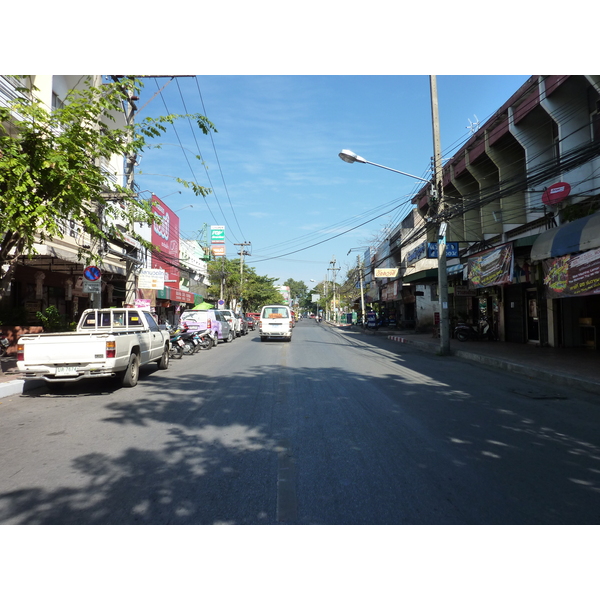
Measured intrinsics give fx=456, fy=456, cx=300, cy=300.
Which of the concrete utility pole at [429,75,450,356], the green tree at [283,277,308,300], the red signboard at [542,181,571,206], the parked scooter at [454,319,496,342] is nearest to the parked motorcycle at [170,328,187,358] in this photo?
the concrete utility pole at [429,75,450,356]

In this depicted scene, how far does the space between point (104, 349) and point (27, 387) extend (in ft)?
8.47

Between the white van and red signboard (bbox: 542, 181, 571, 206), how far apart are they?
45.4 ft

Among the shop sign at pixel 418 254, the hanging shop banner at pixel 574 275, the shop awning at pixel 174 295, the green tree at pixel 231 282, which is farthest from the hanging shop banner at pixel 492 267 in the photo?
the green tree at pixel 231 282

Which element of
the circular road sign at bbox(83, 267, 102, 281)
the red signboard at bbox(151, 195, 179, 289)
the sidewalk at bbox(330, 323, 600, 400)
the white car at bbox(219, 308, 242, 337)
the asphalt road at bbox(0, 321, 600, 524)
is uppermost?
the red signboard at bbox(151, 195, 179, 289)

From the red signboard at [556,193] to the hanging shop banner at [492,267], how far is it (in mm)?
1931

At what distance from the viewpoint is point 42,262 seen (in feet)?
58.0

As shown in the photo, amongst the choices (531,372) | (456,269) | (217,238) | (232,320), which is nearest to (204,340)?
(232,320)

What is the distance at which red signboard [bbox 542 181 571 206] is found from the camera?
14117 mm

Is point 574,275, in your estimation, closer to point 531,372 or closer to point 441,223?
point 531,372

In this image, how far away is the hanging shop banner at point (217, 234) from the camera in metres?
63.2

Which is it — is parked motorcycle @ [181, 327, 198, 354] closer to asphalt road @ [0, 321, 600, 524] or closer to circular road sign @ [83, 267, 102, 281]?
circular road sign @ [83, 267, 102, 281]

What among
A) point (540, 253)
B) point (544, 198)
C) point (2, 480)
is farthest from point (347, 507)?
point (544, 198)

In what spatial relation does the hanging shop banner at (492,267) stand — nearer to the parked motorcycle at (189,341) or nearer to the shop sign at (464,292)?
the shop sign at (464,292)

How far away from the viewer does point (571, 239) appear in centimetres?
1152
